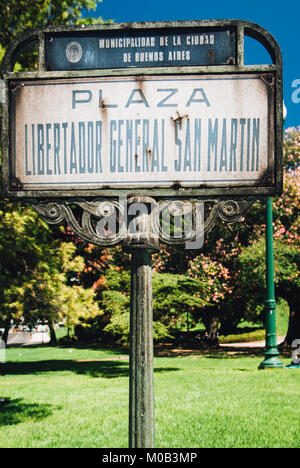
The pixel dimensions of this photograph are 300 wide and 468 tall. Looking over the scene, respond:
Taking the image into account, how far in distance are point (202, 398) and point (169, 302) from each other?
12.7ft

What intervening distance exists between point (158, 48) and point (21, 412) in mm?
8051

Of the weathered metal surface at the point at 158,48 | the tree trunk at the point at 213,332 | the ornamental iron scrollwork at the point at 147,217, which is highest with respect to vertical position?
the weathered metal surface at the point at 158,48

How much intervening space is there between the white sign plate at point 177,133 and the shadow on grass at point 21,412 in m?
6.71

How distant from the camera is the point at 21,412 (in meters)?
8.73

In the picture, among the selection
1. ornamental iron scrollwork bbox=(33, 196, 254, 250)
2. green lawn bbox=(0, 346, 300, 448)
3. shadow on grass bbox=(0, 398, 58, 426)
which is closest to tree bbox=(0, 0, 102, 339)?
green lawn bbox=(0, 346, 300, 448)

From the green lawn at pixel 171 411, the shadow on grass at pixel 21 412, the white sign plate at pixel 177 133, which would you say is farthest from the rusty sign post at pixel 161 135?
the shadow on grass at pixel 21 412

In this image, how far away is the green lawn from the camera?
6.35 m

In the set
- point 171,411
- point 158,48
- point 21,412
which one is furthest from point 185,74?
point 21,412

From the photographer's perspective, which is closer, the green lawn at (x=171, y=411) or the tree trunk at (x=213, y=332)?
the green lawn at (x=171, y=411)

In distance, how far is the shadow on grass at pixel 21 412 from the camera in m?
8.02

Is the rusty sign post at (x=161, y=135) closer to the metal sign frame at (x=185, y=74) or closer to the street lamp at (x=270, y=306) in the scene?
the metal sign frame at (x=185, y=74)

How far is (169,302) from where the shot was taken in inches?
516

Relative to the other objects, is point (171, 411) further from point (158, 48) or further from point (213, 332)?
point (213, 332)
